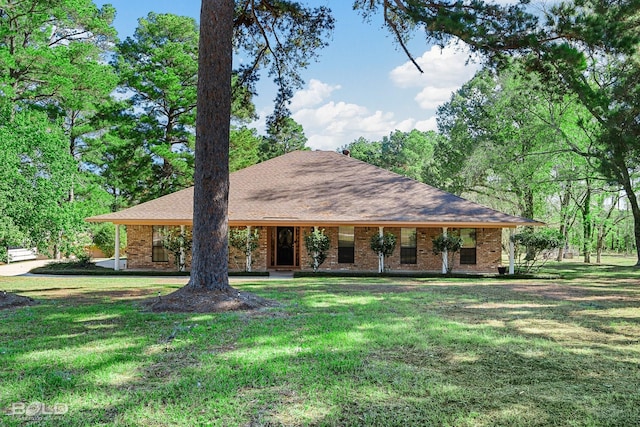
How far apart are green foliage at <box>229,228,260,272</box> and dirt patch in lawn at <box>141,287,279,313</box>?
975 centimetres

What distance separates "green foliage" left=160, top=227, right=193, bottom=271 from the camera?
18.7m

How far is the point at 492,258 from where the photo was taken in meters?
19.2

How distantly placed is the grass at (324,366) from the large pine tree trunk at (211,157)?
4.22 feet

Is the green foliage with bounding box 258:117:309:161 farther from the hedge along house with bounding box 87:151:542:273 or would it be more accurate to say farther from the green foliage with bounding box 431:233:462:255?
the green foliage with bounding box 431:233:462:255

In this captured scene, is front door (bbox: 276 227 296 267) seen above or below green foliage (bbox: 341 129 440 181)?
below

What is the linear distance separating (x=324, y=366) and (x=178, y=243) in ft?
49.7

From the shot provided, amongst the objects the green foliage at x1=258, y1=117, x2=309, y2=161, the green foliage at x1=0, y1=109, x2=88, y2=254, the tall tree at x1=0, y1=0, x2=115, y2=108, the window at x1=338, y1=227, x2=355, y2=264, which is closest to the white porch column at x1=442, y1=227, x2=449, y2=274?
the window at x1=338, y1=227, x2=355, y2=264

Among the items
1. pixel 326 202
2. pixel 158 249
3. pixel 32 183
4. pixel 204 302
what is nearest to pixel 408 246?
pixel 326 202

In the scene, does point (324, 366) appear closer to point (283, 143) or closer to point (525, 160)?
point (525, 160)

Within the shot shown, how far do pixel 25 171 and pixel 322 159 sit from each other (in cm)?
1479

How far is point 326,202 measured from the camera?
19.8 m

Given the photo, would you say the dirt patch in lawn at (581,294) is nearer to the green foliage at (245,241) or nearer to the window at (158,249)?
the green foliage at (245,241)

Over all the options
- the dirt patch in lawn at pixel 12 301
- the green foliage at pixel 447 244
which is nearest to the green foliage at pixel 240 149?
the green foliage at pixel 447 244

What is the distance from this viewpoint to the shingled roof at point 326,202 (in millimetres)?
18172
